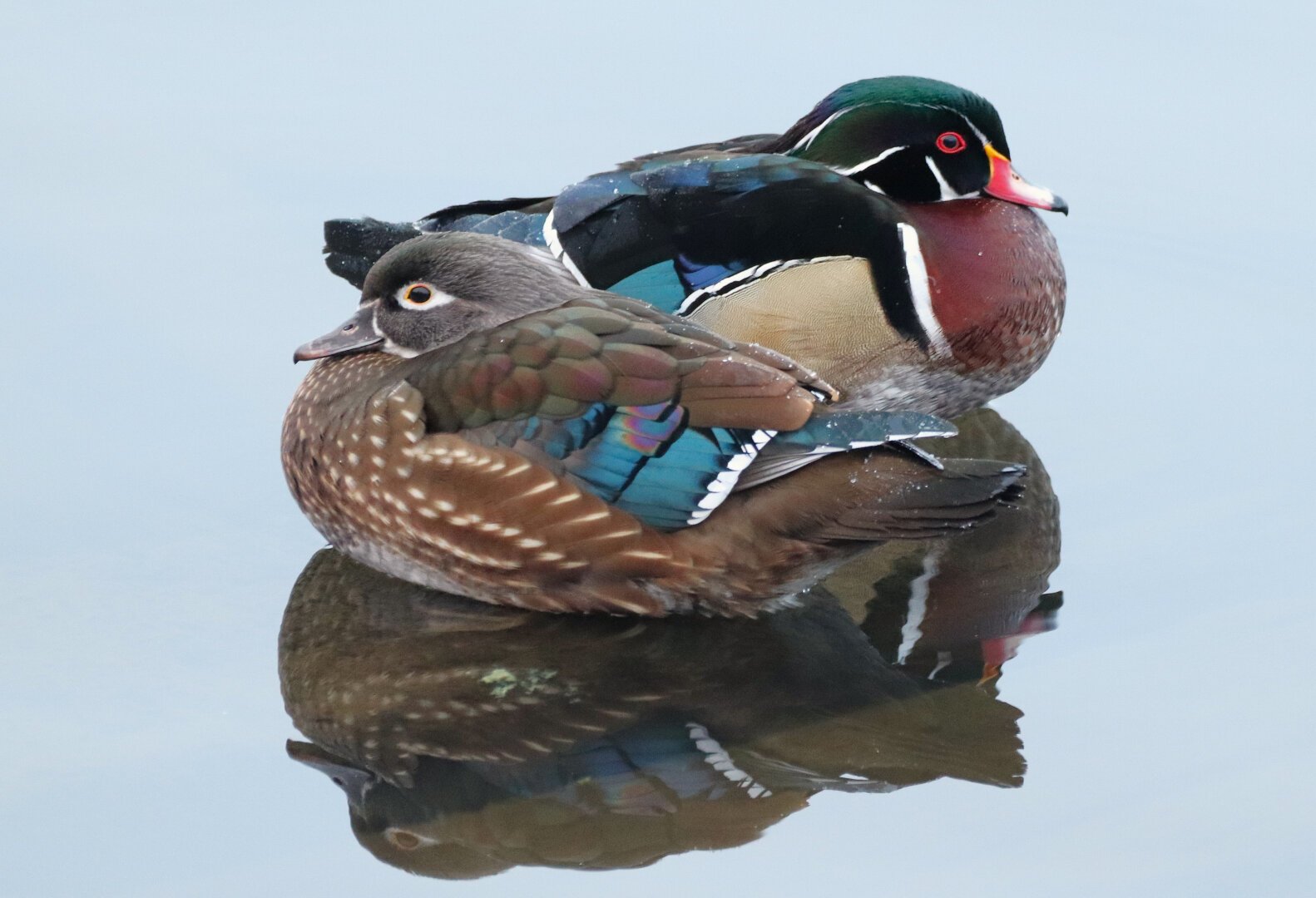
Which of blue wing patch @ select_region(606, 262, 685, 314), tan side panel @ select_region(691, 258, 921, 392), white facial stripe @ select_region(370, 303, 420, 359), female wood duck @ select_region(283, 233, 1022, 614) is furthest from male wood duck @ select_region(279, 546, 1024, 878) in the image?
blue wing patch @ select_region(606, 262, 685, 314)

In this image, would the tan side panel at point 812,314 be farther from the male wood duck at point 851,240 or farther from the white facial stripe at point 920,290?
the white facial stripe at point 920,290

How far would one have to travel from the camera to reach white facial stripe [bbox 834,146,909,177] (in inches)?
218

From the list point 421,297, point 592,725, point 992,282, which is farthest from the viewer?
point 992,282

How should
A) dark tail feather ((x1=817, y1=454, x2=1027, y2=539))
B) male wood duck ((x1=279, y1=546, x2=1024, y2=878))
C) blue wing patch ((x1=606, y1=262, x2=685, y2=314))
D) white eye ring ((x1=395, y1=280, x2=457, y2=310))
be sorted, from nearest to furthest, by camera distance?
1. male wood duck ((x1=279, y1=546, x2=1024, y2=878))
2. dark tail feather ((x1=817, y1=454, x2=1027, y2=539))
3. white eye ring ((x1=395, y1=280, x2=457, y2=310))
4. blue wing patch ((x1=606, y1=262, x2=685, y2=314))

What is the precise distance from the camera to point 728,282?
17.3ft

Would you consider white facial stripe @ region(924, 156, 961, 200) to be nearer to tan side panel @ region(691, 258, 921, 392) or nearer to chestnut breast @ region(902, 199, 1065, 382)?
chestnut breast @ region(902, 199, 1065, 382)

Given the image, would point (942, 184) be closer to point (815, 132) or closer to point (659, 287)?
point (815, 132)

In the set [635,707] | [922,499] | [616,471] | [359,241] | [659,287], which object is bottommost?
[635,707]

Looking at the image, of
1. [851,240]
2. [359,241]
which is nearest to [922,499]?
[851,240]

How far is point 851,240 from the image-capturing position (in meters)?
5.30

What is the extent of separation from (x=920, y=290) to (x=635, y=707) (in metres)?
1.67

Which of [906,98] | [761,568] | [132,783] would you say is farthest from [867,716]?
[906,98]

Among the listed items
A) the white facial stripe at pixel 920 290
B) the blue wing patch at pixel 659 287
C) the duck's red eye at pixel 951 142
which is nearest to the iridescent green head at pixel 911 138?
the duck's red eye at pixel 951 142

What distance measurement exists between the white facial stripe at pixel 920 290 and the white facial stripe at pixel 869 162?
0.25 meters
